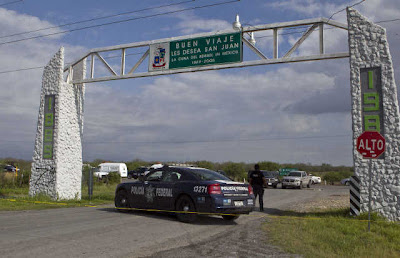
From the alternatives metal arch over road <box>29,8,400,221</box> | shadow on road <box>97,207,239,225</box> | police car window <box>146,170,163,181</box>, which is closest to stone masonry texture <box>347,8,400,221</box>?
metal arch over road <box>29,8,400,221</box>

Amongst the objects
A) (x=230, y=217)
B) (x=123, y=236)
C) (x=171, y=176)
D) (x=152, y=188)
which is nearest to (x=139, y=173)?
(x=152, y=188)

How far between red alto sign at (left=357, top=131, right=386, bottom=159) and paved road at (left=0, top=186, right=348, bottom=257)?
3.49 meters

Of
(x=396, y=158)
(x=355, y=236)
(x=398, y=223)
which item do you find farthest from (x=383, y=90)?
(x=355, y=236)

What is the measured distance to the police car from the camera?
10.2 metres

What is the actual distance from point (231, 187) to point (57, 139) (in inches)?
406

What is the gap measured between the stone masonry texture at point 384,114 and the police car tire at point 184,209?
18.0ft

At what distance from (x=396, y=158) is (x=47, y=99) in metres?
14.9

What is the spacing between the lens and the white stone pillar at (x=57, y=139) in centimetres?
1769

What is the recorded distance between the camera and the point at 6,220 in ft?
34.4

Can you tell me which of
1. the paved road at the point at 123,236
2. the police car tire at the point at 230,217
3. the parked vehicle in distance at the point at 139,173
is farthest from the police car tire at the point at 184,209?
the parked vehicle in distance at the point at 139,173

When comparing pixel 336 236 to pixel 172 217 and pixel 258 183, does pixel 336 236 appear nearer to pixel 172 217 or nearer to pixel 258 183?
pixel 172 217

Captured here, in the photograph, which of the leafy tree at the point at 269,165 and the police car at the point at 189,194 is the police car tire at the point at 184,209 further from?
the leafy tree at the point at 269,165

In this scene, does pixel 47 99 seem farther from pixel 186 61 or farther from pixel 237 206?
pixel 237 206

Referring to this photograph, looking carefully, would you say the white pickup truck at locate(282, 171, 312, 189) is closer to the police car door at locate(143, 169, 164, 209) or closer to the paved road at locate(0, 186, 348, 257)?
the paved road at locate(0, 186, 348, 257)
